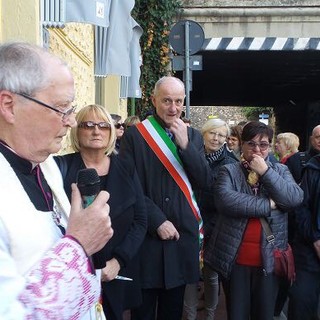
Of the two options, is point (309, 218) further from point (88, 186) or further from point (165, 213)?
point (88, 186)

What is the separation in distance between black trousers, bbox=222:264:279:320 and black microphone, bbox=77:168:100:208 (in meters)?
2.10

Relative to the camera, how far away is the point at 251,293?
3.64 meters

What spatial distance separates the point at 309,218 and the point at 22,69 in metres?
2.91

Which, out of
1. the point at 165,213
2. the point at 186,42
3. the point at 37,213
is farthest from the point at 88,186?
the point at 186,42

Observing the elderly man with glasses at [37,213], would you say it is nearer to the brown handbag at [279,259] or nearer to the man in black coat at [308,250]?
the brown handbag at [279,259]

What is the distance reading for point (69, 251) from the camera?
1.46 meters

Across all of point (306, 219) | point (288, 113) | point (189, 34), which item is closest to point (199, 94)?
point (288, 113)

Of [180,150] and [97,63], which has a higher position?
[97,63]

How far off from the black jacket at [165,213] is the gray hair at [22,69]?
→ 5.92 feet

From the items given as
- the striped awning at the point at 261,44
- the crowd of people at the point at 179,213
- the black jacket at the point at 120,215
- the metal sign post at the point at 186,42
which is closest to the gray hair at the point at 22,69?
the crowd of people at the point at 179,213

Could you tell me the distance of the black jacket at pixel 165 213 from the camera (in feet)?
11.1

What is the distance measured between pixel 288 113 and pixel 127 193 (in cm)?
2597

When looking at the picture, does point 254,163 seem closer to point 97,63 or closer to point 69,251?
point 69,251

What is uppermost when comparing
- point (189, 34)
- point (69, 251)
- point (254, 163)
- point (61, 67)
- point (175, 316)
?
point (189, 34)
